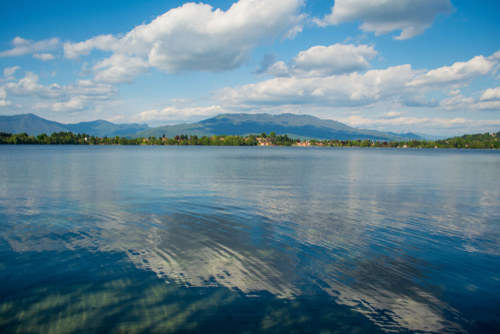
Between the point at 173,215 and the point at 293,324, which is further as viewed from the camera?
A: the point at 173,215

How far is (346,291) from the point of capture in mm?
8688

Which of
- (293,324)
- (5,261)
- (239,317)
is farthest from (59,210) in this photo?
(293,324)

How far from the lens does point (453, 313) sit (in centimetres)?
773

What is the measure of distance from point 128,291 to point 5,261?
540 cm

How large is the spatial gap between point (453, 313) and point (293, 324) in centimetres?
429

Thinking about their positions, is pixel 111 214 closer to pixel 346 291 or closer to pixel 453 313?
pixel 346 291

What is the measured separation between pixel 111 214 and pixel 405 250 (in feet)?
50.7

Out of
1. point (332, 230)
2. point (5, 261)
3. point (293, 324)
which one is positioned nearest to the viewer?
point (293, 324)

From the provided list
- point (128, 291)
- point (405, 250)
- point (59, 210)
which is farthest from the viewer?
point (59, 210)

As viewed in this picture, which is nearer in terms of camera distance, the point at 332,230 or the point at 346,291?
the point at 346,291

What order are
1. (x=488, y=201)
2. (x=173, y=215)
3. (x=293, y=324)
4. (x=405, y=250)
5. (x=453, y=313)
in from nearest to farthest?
(x=293, y=324)
(x=453, y=313)
(x=405, y=250)
(x=173, y=215)
(x=488, y=201)

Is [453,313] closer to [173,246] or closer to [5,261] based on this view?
[173,246]

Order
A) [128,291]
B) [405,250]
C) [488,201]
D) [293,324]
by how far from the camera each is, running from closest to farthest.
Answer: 1. [293,324]
2. [128,291]
3. [405,250]
4. [488,201]

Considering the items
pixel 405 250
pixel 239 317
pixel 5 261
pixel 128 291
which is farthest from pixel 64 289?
pixel 405 250
